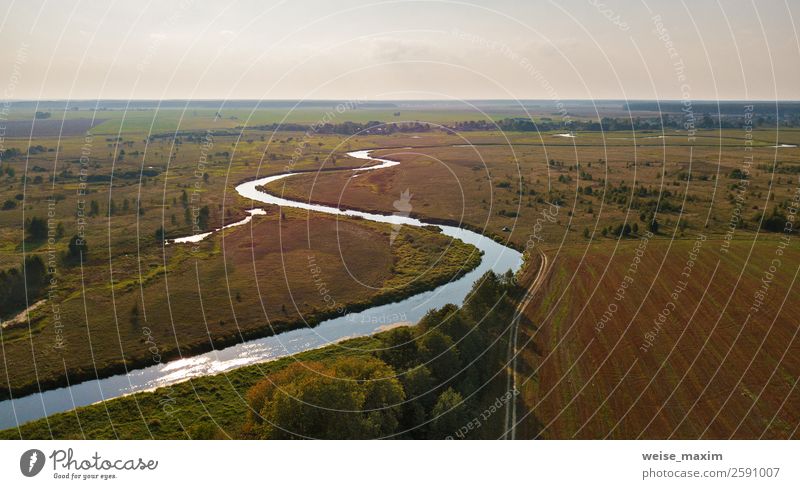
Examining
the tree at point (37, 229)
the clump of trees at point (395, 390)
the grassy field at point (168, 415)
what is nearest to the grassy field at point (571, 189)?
the clump of trees at point (395, 390)

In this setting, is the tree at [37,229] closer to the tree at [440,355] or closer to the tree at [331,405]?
the tree at [331,405]

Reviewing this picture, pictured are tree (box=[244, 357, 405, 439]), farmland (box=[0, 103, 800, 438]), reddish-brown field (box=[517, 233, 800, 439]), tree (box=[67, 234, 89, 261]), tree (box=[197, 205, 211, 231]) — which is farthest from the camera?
tree (box=[197, 205, 211, 231])

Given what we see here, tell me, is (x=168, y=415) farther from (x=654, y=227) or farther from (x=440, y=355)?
(x=654, y=227)

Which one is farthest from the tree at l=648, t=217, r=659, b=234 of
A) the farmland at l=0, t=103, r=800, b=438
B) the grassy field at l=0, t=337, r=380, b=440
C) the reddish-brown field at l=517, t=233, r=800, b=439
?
the grassy field at l=0, t=337, r=380, b=440

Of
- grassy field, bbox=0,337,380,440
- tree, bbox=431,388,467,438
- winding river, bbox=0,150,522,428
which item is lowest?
grassy field, bbox=0,337,380,440

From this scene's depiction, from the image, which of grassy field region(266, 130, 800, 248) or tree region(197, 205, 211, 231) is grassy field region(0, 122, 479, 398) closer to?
tree region(197, 205, 211, 231)

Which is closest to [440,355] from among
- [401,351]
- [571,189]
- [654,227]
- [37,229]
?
[401,351]

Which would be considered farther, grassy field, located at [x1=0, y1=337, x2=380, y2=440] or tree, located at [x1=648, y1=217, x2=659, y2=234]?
tree, located at [x1=648, y1=217, x2=659, y2=234]
